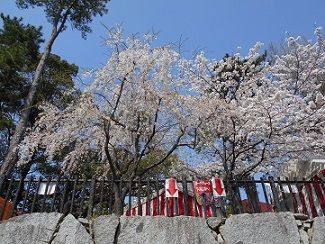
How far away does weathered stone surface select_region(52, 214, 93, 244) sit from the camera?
4840 mm

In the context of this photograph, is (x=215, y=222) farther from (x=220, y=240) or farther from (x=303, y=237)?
(x=303, y=237)

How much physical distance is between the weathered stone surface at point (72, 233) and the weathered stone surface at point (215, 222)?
Answer: 1717 mm

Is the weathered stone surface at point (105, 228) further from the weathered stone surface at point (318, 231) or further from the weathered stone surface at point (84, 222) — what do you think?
the weathered stone surface at point (318, 231)

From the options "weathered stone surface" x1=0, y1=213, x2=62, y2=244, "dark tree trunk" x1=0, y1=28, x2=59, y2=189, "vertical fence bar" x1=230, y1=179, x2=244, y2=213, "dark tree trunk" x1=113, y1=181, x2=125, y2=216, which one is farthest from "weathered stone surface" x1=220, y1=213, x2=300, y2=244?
"dark tree trunk" x1=0, y1=28, x2=59, y2=189

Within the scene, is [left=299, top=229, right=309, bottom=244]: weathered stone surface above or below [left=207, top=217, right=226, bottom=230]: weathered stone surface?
below

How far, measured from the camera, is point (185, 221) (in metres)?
4.98

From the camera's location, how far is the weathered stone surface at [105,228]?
15.9ft

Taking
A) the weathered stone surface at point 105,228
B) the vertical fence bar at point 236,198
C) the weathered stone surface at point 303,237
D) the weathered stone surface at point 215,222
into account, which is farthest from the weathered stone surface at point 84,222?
the weathered stone surface at point 303,237

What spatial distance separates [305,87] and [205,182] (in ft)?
19.5

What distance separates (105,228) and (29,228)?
1.09 metres

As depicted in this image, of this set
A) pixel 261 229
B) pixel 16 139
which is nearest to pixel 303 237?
pixel 261 229

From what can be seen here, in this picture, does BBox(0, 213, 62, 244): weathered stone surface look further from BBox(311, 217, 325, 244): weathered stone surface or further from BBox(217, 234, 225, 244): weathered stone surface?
BBox(311, 217, 325, 244): weathered stone surface

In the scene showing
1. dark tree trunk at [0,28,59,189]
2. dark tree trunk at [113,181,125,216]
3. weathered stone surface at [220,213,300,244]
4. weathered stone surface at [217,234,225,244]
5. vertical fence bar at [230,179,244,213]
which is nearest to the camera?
weathered stone surface at [220,213,300,244]

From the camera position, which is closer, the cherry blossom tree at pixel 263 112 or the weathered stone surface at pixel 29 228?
the weathered stone surface at pixel 29 228
